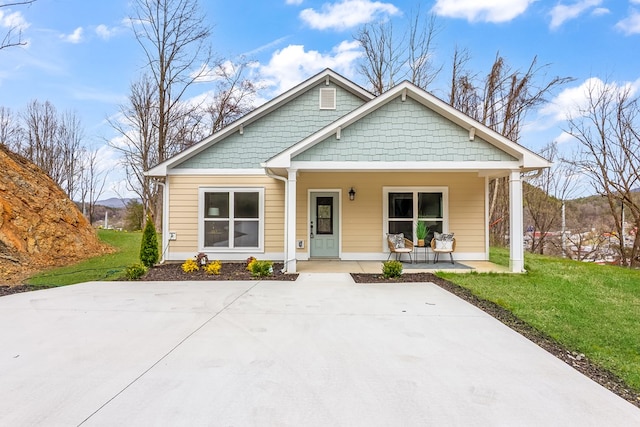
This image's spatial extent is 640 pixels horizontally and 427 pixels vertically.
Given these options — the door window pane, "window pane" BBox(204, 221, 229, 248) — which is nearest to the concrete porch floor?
the door window pane

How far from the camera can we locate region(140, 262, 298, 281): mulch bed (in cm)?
A: 776

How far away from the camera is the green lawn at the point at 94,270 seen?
8.27 metres

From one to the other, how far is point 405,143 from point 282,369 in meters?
6.20

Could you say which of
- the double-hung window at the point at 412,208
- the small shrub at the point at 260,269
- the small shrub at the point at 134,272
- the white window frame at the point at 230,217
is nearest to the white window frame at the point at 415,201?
the double-hung window at the point at 412,208

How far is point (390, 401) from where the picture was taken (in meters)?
2.60

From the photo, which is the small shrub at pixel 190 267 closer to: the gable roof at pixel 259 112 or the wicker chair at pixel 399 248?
the gable roof at pixel 259 112

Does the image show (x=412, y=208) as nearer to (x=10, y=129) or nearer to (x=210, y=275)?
(x=210, y=275)

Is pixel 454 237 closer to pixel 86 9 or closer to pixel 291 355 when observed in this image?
pixel 291 355

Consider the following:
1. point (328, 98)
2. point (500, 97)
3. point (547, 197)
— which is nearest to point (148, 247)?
point (328, 98)

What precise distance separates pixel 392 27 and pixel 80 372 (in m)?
19.6

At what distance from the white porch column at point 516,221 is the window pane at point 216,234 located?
7465 mm

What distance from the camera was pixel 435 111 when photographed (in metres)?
8.01

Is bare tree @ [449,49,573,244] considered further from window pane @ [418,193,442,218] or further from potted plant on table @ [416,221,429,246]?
potted plant on table @ [416,221,429,246]

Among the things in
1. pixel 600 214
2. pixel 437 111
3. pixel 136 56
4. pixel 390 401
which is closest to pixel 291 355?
pixel 390 401
